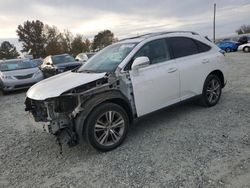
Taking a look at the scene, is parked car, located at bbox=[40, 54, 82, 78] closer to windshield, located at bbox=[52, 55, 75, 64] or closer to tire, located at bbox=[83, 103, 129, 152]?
windshield, located at bbox=[52, 55, 75, 64]

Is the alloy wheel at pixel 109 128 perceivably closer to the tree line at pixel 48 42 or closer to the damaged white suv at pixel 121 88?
the damaged white suv at pixel 121 88

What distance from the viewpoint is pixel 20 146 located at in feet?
15.3

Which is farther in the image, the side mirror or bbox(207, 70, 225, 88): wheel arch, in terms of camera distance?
bbox(207, 70, 225, 88): wheel arch

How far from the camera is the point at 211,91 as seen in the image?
575cm

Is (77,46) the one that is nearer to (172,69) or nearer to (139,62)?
(172,69)

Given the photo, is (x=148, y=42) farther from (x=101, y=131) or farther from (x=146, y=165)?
(x=146, y=165)

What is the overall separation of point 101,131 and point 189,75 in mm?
2214

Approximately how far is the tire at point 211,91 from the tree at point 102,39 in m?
51.9

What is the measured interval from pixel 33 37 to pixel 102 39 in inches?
689

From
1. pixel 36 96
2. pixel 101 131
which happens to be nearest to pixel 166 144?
pixel 101 131

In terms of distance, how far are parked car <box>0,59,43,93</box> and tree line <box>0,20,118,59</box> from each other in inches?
1583

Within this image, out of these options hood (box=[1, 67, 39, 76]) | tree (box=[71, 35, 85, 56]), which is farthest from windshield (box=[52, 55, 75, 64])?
tree (box=[71, 35, 85, 56])

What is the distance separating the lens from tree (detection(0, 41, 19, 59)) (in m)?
60.8

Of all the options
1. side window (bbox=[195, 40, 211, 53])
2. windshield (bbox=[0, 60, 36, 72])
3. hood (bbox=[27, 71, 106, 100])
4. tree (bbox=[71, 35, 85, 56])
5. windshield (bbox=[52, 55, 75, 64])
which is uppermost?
side window (bbox=[195, 40, 211, 53])
